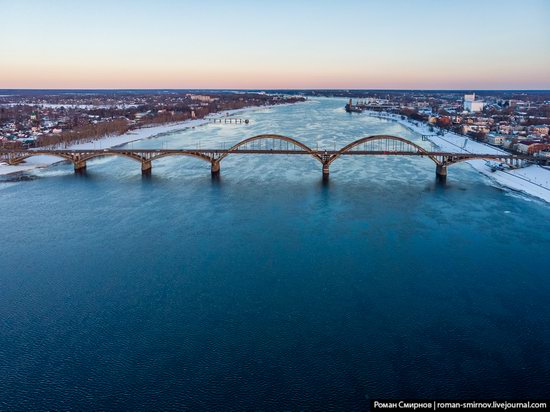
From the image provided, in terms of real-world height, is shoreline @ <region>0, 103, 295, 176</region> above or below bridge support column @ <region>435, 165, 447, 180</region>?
above

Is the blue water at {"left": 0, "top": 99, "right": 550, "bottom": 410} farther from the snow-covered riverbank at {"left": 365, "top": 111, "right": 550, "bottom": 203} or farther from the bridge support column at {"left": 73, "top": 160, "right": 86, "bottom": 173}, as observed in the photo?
the bridge support column at {"left": 73, "top": 160, "right": 86, "bottom": 173}

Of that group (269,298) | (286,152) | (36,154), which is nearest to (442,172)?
(286,152)

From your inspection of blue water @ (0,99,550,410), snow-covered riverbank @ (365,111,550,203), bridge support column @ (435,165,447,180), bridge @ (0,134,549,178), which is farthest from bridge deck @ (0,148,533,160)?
blue water @ (0,99,550,410)

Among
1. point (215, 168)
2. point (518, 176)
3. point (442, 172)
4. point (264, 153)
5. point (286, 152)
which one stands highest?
point (286, 152)

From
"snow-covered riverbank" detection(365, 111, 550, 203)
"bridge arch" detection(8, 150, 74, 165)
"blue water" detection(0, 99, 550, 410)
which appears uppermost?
"bridge arch" detection(8, 150, 74, 165)

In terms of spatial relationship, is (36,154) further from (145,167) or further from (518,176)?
(518,176)

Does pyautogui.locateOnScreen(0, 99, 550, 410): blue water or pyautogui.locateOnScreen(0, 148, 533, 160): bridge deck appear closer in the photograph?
pyautogui.locateOnScreen(0, 99, 550, 410): blue water

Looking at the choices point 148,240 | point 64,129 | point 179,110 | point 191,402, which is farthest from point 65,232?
point 179,110

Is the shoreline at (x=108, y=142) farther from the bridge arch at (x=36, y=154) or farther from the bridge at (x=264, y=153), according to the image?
the bridge at (x=264, y=153)

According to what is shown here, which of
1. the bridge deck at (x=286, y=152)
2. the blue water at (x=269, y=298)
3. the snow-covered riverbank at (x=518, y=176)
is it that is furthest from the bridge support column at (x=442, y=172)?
the blue water at (x=269, y=298)

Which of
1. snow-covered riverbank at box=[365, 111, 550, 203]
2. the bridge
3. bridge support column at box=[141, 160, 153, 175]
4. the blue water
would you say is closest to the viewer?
the blue water
